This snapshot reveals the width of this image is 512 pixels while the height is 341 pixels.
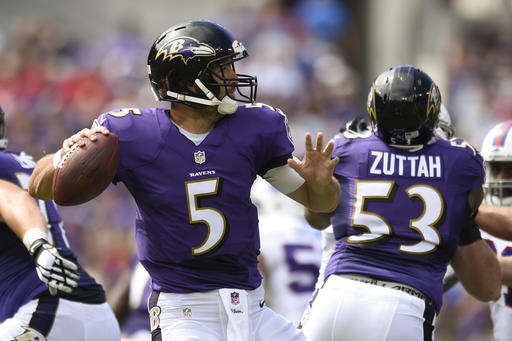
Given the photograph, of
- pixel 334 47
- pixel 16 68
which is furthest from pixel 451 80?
pixel 16 68

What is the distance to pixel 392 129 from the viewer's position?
15.0 ft

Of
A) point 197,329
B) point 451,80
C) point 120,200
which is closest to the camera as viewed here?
point 197,329

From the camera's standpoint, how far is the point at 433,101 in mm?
4574

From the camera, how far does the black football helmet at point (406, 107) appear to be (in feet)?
14.8

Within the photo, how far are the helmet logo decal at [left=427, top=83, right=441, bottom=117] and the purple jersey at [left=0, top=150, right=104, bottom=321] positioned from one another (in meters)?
2.12

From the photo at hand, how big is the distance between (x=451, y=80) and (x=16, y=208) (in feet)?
34.3

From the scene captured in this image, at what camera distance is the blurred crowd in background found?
11188 mm

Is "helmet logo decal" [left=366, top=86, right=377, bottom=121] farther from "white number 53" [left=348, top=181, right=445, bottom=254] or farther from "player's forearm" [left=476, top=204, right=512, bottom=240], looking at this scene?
"player's forearm" [left=476, top=204, right=512, bottom=240]

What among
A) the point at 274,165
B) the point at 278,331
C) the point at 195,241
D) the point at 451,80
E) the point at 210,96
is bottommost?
the point at 451,80

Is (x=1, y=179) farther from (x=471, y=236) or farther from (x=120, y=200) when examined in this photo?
(x=120, y=200)

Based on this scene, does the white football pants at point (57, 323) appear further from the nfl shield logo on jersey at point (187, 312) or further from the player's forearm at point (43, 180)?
the nfl shield logo on jersey at point (187, 312)

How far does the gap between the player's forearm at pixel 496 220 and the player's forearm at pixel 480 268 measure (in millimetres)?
305

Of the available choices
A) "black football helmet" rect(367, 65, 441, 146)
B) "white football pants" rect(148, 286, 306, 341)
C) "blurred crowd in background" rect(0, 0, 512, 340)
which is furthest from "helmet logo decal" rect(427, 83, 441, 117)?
"blurred crowd in background" rect(0, 0, 512, 340)

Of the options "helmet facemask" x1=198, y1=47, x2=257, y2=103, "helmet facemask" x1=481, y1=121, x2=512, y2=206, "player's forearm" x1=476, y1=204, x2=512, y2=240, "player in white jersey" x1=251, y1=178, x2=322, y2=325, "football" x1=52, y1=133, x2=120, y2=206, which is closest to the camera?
"football" x1=52, y1=133, x2=120, y2=206
